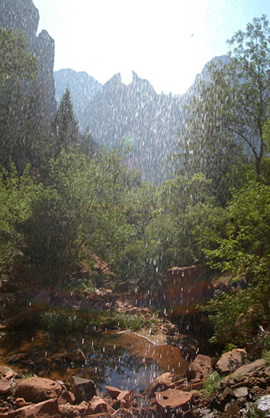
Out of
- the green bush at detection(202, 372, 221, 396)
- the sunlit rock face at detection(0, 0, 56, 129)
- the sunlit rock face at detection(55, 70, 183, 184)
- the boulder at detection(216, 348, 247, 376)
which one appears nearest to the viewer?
the green bush at detection(202, 372, 221, 396)

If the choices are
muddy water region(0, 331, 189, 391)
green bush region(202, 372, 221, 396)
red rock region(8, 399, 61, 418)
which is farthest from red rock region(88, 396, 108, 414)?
green bush region(202, 372, 221, 396)

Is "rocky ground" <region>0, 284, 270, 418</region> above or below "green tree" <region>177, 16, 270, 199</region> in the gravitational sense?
below

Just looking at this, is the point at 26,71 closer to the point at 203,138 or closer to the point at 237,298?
the point at 203,138

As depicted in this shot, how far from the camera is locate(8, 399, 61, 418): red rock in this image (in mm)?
5918

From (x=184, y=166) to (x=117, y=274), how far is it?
12.5m

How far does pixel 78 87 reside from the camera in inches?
6939

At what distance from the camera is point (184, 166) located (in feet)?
83.1

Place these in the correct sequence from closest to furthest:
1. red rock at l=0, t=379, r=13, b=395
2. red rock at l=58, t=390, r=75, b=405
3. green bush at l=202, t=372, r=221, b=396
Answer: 1. green bush at l=202, t=372, r=221, b=396
2. red rock at l=0, t=379, r=13, b=395
3. red rock at l=58, t=390, r=75, b=405

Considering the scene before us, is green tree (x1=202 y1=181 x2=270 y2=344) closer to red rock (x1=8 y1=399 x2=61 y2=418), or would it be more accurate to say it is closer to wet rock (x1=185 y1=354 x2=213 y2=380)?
wet rock (x1=185 y1=354 x2=213 y2=380)

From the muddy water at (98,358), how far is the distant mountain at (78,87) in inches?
6085

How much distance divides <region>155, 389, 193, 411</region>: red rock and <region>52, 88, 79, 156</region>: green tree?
35.3 m

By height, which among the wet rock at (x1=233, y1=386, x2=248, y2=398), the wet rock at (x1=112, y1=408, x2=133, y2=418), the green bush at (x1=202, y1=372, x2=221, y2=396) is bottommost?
the wet rock at (x1=112, y1=408, x2=133, y2=418)

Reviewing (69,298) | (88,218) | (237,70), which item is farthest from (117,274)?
(237,70)

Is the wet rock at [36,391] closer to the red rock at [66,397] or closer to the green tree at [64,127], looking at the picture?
the red rock at [66,397]
